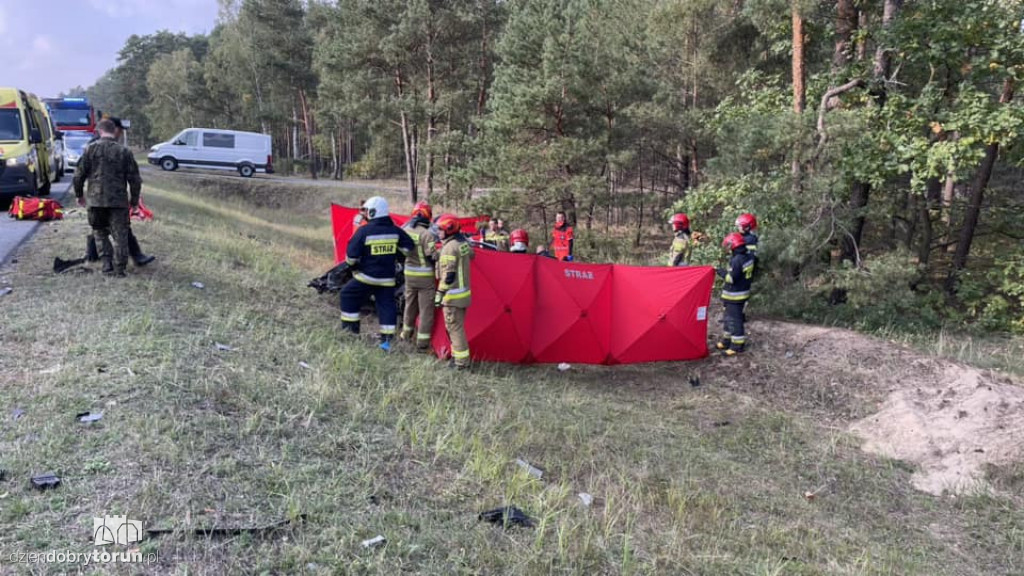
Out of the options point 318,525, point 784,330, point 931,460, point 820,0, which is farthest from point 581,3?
point 318,525

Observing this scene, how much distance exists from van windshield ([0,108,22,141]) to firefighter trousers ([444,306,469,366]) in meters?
9.96

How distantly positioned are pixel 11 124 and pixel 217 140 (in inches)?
737

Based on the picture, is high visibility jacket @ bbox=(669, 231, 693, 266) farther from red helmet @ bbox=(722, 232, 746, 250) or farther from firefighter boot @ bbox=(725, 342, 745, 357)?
firefighter boot @ bbox=(725, 342, 745, 357)

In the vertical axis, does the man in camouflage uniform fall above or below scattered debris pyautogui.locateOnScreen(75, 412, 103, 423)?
above

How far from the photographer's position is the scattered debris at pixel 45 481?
2820 mm

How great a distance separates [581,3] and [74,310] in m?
13.6

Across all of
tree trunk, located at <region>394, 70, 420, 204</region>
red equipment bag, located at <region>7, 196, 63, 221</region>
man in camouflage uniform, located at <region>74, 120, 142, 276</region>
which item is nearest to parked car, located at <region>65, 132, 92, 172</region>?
tree trunk, located at <region>394, 70, 420, 204</region>

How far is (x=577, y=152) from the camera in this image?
48.1 ft

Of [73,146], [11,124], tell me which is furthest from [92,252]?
[73,146]

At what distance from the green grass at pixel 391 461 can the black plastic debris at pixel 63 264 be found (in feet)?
1.21

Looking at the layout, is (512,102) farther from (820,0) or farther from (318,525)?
(318,525)

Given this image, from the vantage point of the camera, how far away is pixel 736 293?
786 cm

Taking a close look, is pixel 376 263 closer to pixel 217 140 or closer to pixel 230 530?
pixel 230 530

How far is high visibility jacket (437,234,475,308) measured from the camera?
21.2ft
